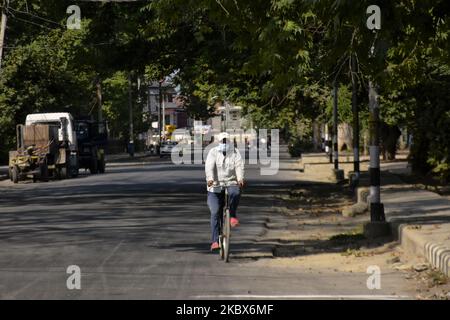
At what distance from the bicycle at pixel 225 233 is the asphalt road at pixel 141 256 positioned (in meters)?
0.17

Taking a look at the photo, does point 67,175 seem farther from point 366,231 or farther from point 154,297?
point 154,297

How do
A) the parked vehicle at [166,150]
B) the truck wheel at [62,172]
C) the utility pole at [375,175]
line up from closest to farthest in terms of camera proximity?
the utility pole at [375,175] → the truck wheel at [62,172] → the parked vehicle at [166,150]

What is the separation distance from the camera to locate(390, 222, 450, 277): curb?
38.1ft

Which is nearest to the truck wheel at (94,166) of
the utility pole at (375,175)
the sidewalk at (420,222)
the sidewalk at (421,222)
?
the sidewalk at (420,222)

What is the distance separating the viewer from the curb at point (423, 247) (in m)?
11.6

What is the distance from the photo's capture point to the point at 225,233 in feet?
45.2

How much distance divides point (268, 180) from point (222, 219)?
81.7 feet

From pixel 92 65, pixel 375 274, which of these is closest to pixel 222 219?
pixel 375 274

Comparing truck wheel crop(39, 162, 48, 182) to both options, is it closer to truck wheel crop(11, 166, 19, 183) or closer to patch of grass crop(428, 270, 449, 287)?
truck wheel crop(11, 166, 19, 183)

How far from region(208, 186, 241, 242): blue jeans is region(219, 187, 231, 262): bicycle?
0.07 metres

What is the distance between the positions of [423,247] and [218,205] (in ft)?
10.3

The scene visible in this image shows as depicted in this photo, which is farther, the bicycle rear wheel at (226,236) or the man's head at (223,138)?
the man's head at (223,138)

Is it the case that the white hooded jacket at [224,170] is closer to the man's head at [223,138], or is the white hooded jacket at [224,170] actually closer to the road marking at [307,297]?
the man's head at [223,138]

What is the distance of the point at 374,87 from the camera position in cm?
1911
